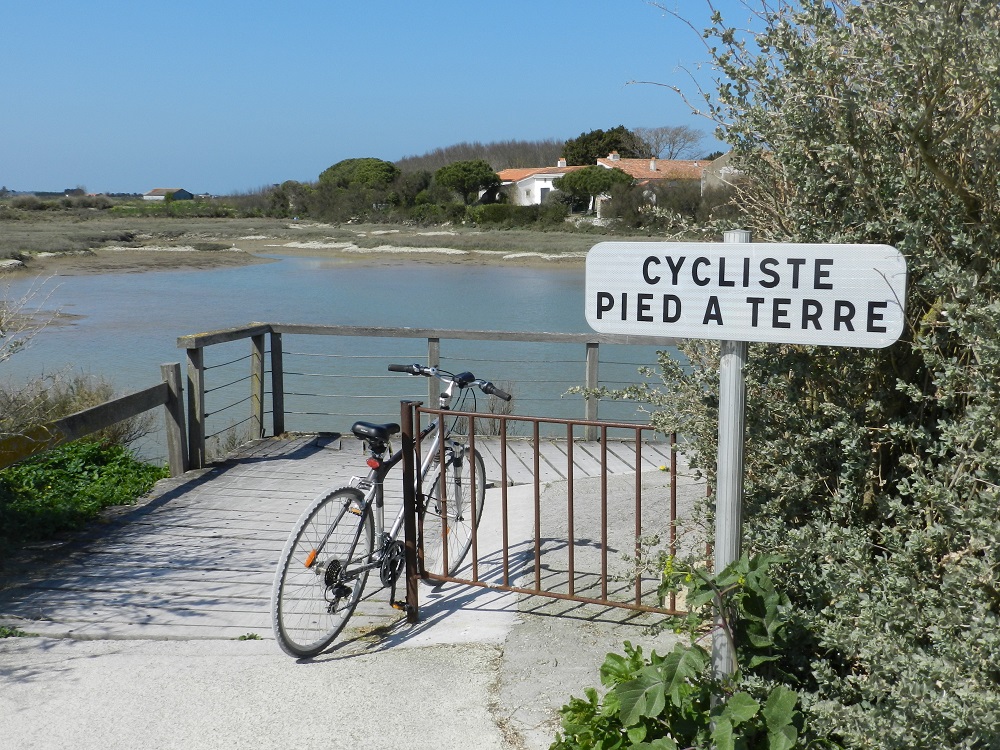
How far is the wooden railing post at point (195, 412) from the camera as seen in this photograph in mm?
7281

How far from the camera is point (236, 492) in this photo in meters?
6.73

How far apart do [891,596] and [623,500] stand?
11.7 feet

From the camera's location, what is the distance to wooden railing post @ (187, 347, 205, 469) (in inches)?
287

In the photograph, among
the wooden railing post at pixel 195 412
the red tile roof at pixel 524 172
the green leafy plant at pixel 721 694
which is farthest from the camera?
the red tile roof at pixel 524 172

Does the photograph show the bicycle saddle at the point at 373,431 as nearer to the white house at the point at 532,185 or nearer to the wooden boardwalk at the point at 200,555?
the wooden boardwalk at the point at 200,555

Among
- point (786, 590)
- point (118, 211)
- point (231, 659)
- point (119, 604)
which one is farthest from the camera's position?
point (118, 211)

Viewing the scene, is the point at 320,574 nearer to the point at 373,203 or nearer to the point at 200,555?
the point at 200,555

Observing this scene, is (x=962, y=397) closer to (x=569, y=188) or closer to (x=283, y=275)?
(x=283, y=275)

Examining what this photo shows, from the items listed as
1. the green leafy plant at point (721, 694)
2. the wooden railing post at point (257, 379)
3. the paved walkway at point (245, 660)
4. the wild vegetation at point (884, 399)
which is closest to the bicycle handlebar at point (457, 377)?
the paved walkway at point (245, 660)

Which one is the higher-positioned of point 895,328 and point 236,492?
point 895,328

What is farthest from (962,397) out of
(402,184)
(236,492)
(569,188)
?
(402,184)

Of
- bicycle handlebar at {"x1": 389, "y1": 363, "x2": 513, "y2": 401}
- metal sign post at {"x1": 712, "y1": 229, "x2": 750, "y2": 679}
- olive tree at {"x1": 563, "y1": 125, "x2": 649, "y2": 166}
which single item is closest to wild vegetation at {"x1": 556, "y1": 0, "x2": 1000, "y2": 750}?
metal sign post at {"x1": 712, "y1": 229, "x2": 750, "y2": 679}

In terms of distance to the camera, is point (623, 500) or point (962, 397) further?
point (623, 500)

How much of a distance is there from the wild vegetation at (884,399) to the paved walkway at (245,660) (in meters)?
0.77
